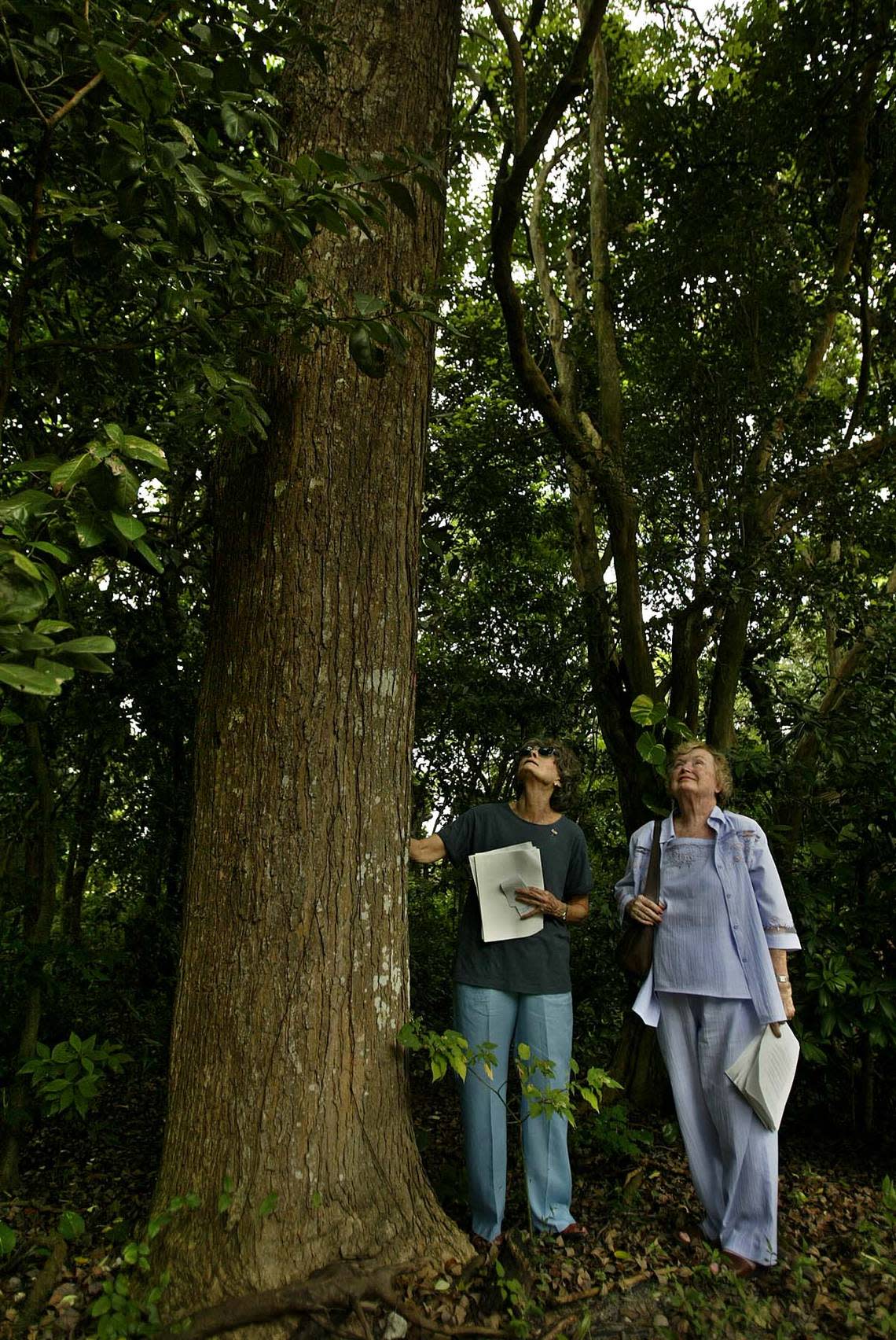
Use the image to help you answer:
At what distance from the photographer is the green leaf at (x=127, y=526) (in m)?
1.80

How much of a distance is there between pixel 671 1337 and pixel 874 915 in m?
2.43

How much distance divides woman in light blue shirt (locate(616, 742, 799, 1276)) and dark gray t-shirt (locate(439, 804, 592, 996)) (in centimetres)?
31

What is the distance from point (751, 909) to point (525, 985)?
0.91m

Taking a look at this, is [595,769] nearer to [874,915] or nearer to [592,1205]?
[874,915]

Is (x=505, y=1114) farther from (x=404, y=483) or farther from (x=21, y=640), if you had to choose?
(x=21, y=640)

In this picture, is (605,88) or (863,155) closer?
(863,155)

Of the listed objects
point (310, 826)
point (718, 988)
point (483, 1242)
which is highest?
point (310, 826)

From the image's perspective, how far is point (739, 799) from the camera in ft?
16.8

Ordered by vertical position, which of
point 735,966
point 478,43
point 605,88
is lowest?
point 735,966

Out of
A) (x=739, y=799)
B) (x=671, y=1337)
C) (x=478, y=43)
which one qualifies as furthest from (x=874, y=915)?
(x=478, y=43)

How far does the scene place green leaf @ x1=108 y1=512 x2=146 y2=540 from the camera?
1799mm

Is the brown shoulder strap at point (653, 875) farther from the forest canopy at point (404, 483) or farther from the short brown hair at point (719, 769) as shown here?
the forest canopy at point (404, 483)

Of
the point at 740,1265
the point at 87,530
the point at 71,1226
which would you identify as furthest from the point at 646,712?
the point at 87,530

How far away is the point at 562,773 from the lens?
12.5 ft
